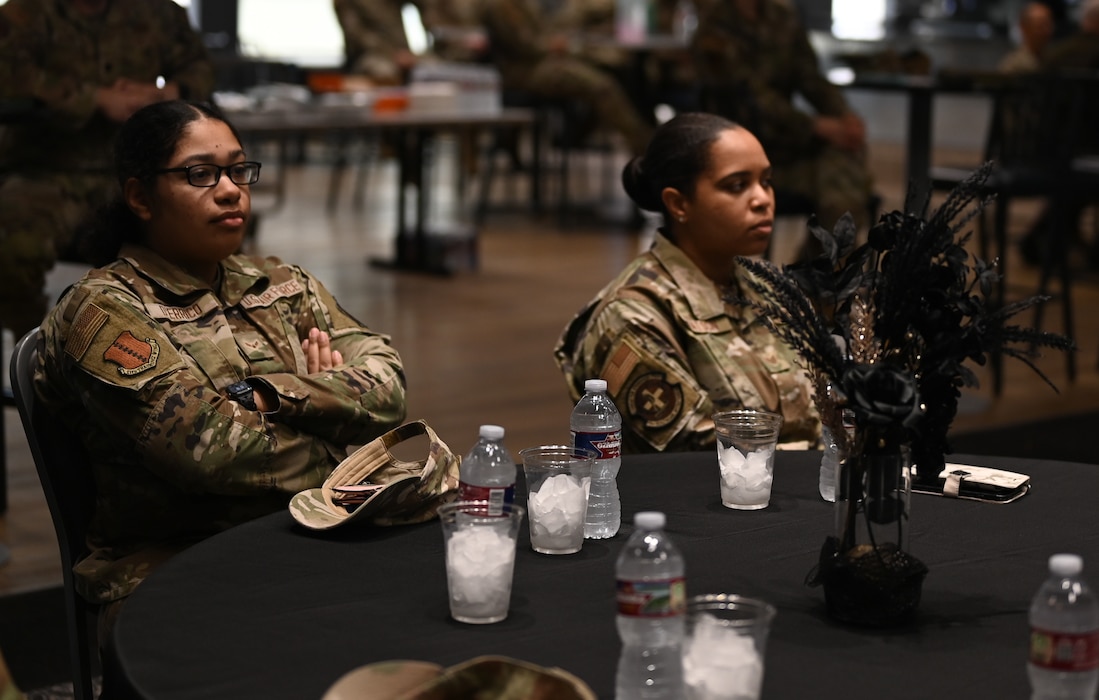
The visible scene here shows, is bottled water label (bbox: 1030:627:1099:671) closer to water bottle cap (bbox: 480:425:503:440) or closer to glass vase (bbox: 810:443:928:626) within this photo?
glass vase (bbox: 810:443:928:626)

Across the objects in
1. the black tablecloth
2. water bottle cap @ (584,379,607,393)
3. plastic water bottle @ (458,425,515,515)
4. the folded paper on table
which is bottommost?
the folded paper on table

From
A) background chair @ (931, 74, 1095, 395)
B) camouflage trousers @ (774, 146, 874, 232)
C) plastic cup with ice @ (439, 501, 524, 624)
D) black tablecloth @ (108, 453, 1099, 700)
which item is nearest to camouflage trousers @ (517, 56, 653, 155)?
camouflage trousers @ (774, 146, 874, 232)

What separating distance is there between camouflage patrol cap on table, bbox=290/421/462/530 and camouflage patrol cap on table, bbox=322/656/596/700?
1.79ft

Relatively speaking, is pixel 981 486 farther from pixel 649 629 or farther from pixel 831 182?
pixel 831 182

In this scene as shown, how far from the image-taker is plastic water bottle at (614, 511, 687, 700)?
1375 millimetres

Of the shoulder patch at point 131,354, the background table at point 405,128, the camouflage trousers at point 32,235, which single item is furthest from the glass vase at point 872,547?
the background table at point 405,128

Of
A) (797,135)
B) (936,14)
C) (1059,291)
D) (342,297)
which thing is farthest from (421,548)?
(936,14)

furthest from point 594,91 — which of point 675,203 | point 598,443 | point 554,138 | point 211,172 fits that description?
point 598,443

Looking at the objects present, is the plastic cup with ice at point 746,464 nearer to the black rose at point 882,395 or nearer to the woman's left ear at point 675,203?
the black rose at point 882,395

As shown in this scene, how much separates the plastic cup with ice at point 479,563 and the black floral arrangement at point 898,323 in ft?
1.22

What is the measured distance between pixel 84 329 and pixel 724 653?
50.1 inches

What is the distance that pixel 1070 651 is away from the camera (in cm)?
132

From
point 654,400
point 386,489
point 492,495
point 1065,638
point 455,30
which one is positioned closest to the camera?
point 1065,638

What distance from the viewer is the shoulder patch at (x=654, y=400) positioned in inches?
A: 104
